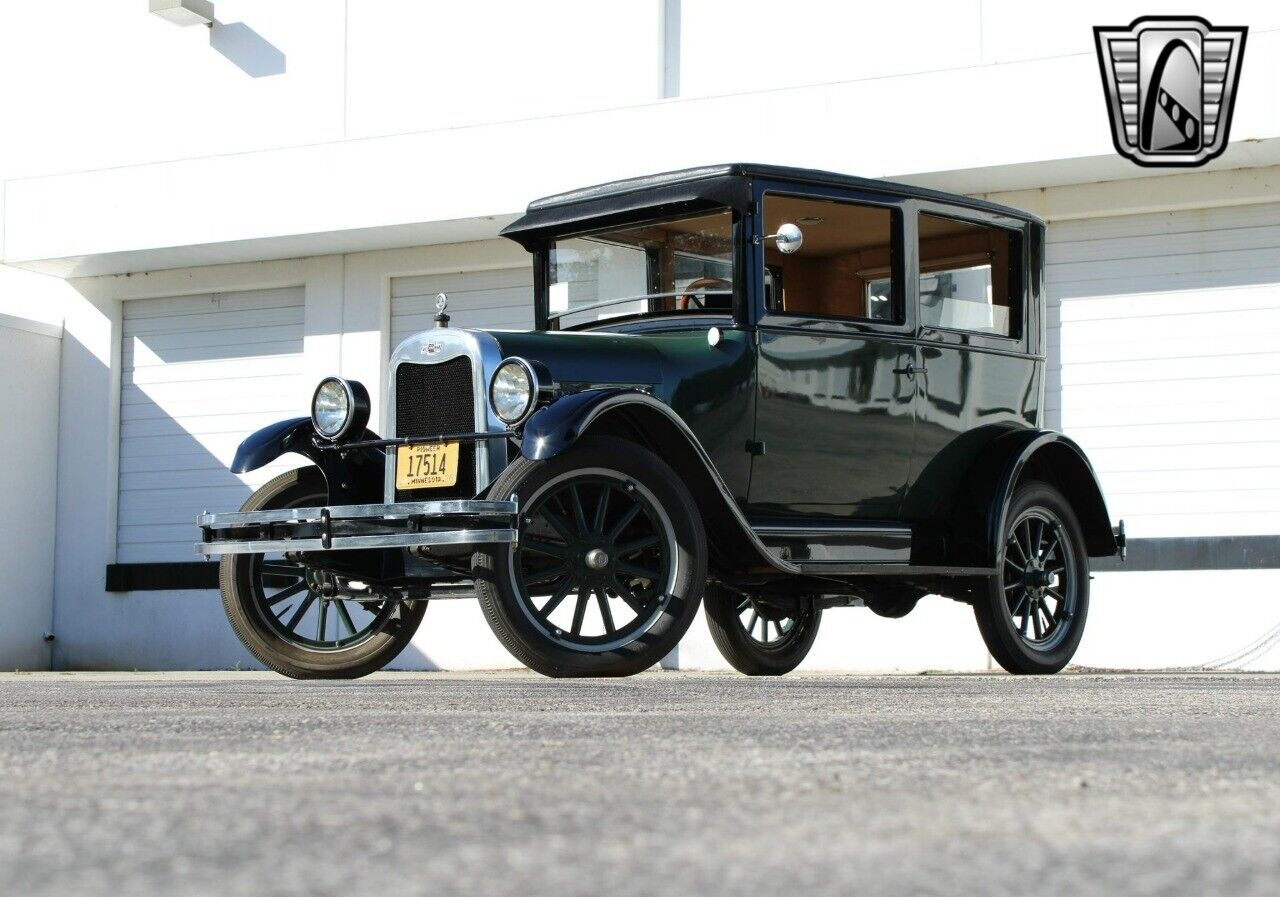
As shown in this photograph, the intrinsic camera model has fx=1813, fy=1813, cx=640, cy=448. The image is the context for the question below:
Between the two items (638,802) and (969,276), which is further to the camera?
(969,276)

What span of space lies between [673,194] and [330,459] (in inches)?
69.2

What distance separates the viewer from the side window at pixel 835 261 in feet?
24.3

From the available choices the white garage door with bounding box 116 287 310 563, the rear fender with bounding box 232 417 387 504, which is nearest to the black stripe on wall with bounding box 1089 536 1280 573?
the rear fender with bounding box 232 417 387 504

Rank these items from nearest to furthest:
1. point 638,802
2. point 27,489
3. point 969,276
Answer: point 638,802 → point 969,276 → point 27,489

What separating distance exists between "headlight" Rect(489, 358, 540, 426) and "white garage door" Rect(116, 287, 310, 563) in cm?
909

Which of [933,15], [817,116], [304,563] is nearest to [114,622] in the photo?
[817,116]

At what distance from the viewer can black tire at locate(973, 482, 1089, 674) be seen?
7875mm

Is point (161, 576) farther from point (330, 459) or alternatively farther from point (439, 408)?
point (439, 408)

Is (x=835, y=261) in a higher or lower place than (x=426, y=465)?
higher

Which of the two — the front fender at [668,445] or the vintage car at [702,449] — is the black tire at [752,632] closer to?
the vintage car at [702,449]

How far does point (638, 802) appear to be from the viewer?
2.55m

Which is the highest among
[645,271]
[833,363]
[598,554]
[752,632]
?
[645,271]

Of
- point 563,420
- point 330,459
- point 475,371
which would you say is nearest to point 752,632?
point 330,459

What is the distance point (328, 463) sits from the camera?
7.08 m
